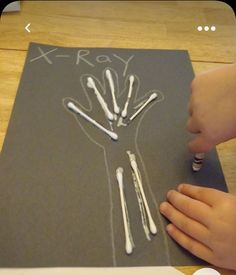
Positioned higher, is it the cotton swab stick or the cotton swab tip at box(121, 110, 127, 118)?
the cotton swab tip at box(121, 110, 127, 118)

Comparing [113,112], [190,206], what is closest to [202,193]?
[190,206]

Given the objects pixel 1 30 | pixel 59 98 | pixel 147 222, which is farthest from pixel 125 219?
pixel 1 30

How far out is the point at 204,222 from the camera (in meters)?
0.46

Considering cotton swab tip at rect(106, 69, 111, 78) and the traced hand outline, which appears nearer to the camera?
the traced hand outline

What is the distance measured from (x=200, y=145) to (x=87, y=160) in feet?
0.62

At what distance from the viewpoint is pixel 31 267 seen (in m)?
0.44

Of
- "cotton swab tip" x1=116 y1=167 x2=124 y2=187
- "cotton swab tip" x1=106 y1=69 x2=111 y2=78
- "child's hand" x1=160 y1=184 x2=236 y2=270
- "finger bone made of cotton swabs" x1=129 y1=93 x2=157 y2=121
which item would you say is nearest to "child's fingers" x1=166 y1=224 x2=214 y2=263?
"child's hand" x1=160 y1=184 x2=236 y2=270

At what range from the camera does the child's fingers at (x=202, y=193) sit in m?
0.48

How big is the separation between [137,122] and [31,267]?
31 cm

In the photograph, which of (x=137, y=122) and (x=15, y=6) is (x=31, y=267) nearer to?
(x=137, y=122)

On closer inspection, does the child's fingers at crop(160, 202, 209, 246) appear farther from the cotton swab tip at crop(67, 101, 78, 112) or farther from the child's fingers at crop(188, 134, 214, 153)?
the cotton swab tip at crop(67, 101, 78, 112)

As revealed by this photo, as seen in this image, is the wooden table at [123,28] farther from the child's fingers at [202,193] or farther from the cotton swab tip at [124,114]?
the child's fingers at [202,193]

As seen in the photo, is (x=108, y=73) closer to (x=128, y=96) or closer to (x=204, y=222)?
(x=128, y=96)

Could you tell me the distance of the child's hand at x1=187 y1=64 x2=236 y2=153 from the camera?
53cm
